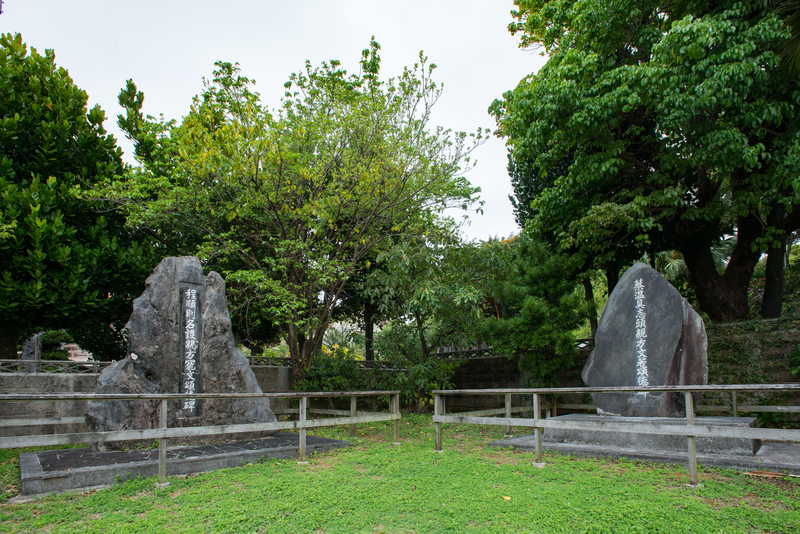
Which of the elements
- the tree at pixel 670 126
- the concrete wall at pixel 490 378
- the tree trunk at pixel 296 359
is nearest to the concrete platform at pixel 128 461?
the tree trunk at pixel 296 359

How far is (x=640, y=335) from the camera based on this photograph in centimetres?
638

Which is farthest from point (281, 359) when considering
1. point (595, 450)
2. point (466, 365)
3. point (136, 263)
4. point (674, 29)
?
point (674, 29)

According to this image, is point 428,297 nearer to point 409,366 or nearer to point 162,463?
point 409,366

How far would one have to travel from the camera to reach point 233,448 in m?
5.89

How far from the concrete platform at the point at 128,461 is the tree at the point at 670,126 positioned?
22.5 ft

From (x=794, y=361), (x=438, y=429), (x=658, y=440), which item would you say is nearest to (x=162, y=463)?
(x=438, y=429)

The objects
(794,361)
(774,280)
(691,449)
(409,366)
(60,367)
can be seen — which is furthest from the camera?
(409,366)

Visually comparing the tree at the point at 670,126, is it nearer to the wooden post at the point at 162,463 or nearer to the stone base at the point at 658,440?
the stone base at the point at 658,440

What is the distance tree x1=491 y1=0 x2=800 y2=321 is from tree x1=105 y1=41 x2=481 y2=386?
2.22 m

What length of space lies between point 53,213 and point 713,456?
→ 1104 centimetres

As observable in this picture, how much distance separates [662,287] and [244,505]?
18.9ft

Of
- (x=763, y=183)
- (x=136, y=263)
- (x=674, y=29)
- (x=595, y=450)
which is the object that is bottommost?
(x=595, y=450)

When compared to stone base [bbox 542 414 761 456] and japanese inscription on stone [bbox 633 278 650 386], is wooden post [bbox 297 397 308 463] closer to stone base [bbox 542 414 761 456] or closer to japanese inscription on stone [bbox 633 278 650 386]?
stone base [bbox 542 414 761 456]

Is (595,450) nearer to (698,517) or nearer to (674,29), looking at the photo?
(698,517)
